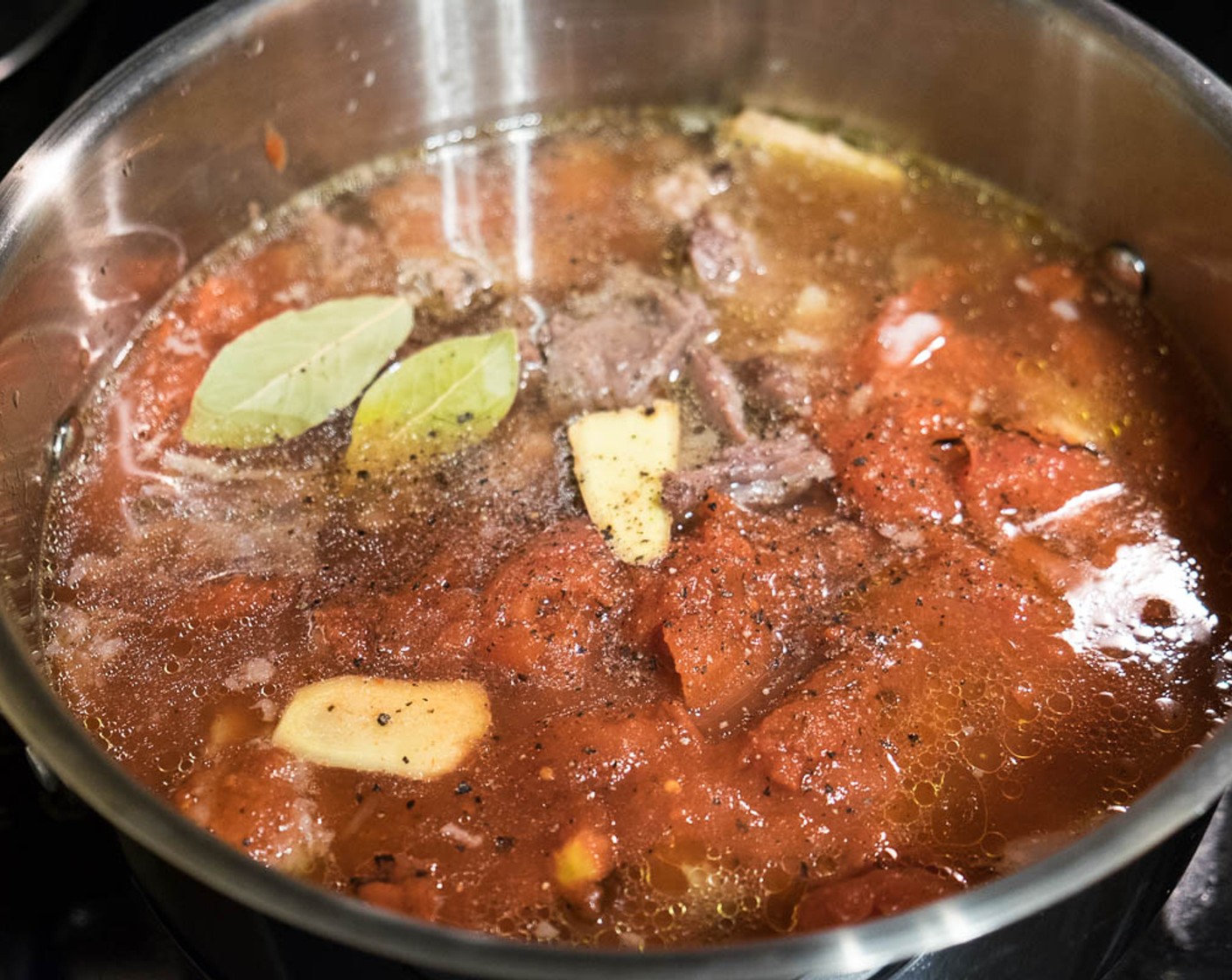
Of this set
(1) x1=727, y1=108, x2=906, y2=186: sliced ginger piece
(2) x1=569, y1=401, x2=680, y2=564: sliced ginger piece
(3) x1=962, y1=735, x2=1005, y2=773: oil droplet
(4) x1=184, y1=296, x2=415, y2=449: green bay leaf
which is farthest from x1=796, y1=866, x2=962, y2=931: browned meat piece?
(1) x1=727, y1=108, x2=906, y2=186: sliced ginger piece

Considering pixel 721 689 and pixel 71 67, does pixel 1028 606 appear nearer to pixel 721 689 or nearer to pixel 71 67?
pixel 721 689

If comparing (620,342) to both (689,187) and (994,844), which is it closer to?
(689,187)

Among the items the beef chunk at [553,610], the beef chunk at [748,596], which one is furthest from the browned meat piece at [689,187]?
the beef chunk at [553,610]

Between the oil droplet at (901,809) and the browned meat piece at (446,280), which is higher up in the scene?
the browned meat piece at (446,280)

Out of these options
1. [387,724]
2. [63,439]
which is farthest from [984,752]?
[63,439]

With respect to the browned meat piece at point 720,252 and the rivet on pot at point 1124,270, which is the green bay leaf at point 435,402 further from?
the rivet on pot at point 1124,270

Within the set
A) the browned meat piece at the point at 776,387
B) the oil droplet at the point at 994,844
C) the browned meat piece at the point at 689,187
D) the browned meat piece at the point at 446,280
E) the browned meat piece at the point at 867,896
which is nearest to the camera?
the browned meat piece at the point at 867,896

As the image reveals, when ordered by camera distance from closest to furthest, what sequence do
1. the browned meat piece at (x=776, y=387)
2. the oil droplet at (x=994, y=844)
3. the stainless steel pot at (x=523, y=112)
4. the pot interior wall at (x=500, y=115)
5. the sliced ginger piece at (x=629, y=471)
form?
the stainless steel pot at (x=523, y=112) → the oil droplet at (x=994, y=844) → the sliced ginger piece at (x=629, y=471) → the pot interior wall at (x=500, y=115) → the browned meat piece at (x=776, y=387)

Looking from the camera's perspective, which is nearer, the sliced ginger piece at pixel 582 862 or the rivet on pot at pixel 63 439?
the sliced ginger piece at pixel 582 862
